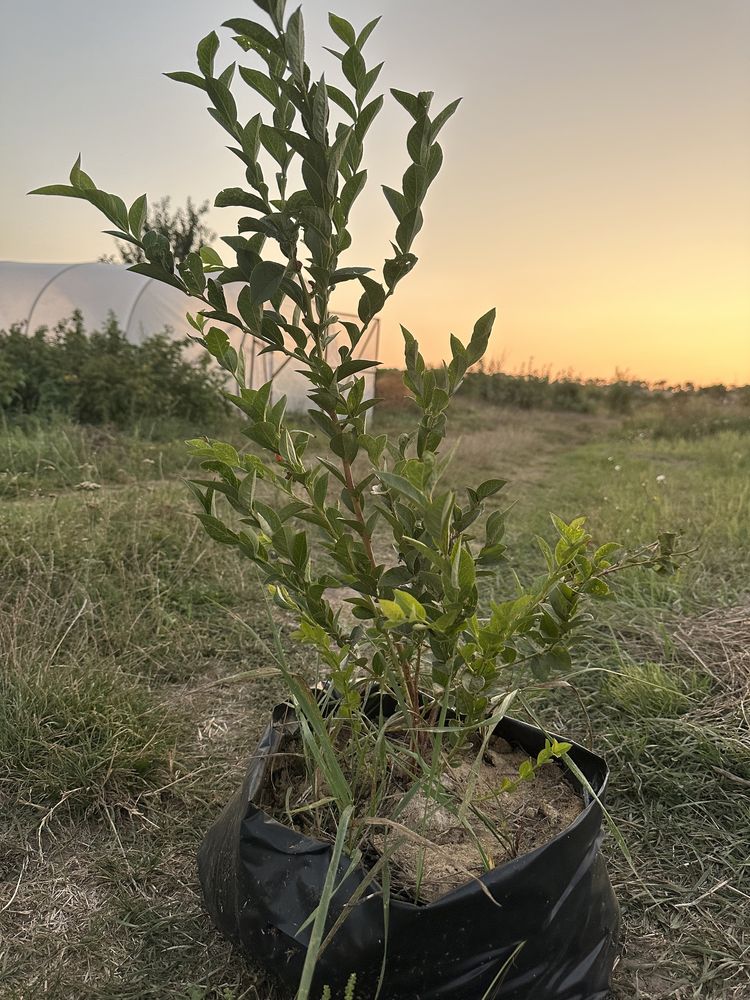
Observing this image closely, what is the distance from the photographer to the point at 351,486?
120 centimetres

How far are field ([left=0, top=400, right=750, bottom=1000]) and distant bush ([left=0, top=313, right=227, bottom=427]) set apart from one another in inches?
148

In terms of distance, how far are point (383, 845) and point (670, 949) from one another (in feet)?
2.38

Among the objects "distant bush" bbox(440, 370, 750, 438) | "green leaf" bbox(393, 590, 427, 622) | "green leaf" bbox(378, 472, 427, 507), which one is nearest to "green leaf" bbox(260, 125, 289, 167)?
"green leaf" bbox(378, 472, 427, 507)

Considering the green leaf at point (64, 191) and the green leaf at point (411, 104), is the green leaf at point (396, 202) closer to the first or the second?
the green leaf at point (411, 104)

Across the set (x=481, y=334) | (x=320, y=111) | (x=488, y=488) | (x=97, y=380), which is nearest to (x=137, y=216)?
(x=320, y=111)

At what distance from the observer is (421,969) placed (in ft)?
3.77

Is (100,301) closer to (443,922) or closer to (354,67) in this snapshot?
(354,67)

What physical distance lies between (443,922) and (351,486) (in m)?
0.69

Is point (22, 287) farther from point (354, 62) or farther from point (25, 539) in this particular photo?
point (354, 62)

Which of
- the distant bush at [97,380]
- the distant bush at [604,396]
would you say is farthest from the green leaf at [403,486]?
the distant bush at [604,396]

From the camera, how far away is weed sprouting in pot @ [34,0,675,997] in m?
0.98

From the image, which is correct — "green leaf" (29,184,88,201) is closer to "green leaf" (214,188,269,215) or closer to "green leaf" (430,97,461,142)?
"green leaf" (214,188,269,215)

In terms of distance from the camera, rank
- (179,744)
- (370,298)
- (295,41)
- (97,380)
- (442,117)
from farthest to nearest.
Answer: (97,380)
(179,744)
(370,298)
(442,117)
(295,41)

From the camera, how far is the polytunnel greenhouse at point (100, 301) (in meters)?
10.1
